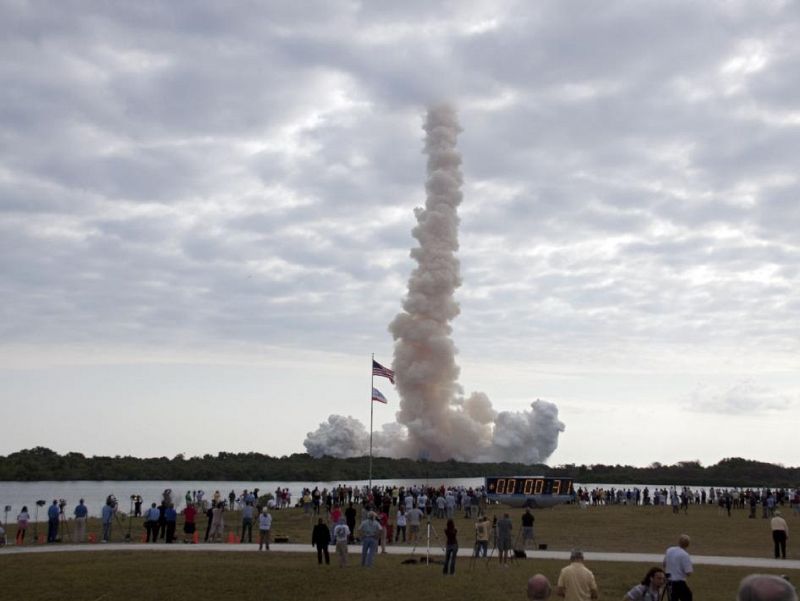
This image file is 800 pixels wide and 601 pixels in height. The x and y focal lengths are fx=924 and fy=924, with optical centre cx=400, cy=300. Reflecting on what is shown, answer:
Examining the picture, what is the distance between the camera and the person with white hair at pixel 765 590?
4.37m

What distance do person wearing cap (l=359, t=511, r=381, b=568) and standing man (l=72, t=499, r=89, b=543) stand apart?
41.0 feet

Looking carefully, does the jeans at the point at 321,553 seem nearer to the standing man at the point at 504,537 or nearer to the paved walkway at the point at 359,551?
the paved walkway at the point at 359,551

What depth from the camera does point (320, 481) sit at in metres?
129

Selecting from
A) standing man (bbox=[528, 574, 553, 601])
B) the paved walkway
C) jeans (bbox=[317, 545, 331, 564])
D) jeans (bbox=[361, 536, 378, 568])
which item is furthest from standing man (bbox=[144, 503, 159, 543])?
standing man (bbox=[528, 574, 553, 601])

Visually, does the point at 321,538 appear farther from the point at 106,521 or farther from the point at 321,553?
the point at 106,521

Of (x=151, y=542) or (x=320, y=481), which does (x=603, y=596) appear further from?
(x=320, y=481)

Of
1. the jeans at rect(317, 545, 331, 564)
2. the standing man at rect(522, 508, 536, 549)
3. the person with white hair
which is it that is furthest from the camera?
the standing man at rect(522, 508, 536, 549)

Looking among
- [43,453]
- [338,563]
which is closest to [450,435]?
[43,453]

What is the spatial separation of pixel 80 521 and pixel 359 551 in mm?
10395

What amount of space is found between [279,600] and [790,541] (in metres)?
21.5

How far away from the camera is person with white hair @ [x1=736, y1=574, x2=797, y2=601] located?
4.37 m

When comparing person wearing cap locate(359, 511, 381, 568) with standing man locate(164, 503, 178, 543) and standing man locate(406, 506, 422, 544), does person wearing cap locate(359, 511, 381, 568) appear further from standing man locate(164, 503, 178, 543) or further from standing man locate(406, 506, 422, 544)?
standing man locate(164, 503, 178, 543)

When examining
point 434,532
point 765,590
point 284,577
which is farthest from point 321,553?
point 765,590

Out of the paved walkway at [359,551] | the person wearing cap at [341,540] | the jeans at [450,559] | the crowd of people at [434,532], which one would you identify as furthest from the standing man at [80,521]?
the jeans at [450,559]
